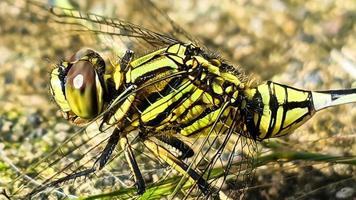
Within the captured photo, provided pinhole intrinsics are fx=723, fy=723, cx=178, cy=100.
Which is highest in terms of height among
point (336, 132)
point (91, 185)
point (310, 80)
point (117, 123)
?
point (310, 80)

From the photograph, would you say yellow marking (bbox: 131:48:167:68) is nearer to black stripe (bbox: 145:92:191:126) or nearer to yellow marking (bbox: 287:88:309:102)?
black stripe (bbox: 145:92:191:126)

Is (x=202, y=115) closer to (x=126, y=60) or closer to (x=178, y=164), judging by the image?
(x=178, y=164)

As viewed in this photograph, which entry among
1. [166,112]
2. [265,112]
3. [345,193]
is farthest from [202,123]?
[345,193]

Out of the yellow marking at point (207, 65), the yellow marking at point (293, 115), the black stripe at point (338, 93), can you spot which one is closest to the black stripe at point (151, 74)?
the yellow marking at point (207, 65)

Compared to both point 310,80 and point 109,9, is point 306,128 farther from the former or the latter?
point 109,9

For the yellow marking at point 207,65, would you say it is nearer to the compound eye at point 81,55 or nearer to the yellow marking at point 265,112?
the yellow marking at point 265,112

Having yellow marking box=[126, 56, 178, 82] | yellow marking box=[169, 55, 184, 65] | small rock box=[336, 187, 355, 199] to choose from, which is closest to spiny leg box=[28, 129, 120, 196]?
yellow marking box=[126, 56, 178, 82]

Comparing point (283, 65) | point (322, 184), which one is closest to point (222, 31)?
point (283, 65)
